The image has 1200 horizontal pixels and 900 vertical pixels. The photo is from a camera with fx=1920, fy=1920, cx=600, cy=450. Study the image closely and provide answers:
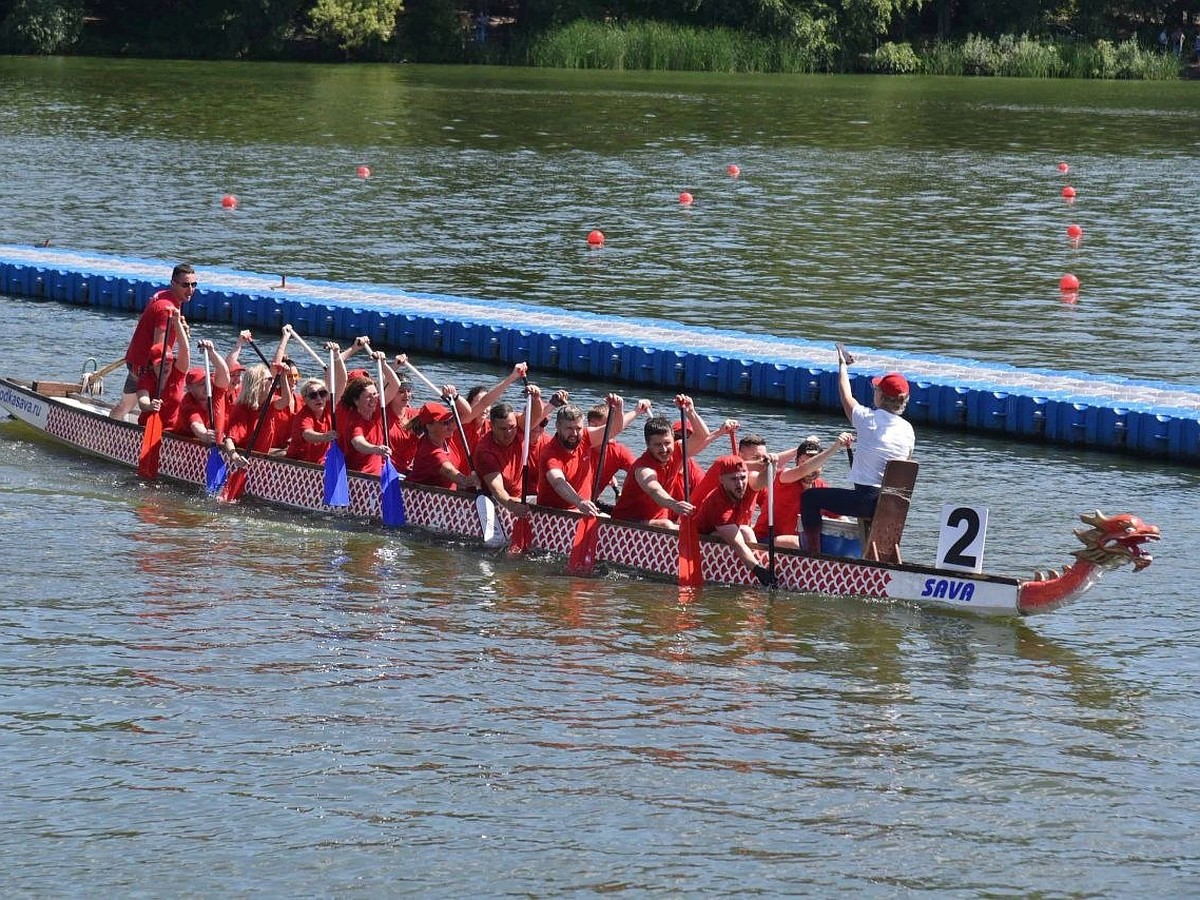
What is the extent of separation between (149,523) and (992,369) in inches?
415

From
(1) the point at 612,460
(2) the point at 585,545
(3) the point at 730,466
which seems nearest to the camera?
(3) the point at 730,466

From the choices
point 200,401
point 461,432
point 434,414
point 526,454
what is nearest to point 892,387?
point 526,454

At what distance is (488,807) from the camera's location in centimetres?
1115

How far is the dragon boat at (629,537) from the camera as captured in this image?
13945 mm

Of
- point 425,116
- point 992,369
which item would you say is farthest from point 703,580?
point 425,116

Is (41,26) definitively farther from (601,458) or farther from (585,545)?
(585,545)

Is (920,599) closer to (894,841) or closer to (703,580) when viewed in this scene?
(703,580)

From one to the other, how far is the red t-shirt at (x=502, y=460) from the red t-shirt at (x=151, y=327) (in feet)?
14.0

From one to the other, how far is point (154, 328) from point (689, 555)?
667 centimetres

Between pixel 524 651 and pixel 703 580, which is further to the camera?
pixel 703 580

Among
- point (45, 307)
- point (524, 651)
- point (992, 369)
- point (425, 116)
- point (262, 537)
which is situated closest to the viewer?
point (524, 651)

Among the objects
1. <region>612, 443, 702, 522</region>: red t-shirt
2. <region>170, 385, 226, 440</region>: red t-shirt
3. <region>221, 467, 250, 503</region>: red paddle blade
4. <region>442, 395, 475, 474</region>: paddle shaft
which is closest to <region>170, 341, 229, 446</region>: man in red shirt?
<region>170, 385, 226, 440</region>: red t-shirt

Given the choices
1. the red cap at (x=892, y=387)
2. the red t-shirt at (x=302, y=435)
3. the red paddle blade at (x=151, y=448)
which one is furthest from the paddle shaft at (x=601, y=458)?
the red paddle blade at (x=151, y=448)

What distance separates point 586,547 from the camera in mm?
15961
